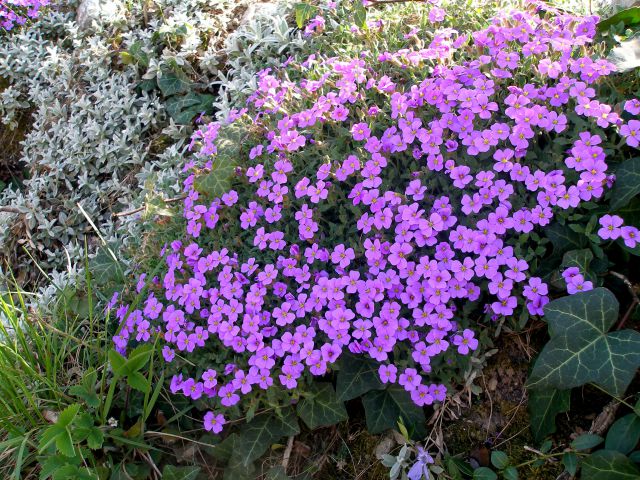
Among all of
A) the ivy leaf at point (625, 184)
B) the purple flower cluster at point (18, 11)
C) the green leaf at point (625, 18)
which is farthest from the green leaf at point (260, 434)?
the purple flower cluster at point (18, 11)

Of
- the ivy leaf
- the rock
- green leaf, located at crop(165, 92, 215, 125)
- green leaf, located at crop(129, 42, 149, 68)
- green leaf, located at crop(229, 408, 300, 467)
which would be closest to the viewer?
the ivy leaf

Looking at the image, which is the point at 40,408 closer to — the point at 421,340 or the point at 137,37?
the point at 421,340

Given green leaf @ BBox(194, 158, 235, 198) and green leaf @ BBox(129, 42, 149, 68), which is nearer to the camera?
green leaf @ BBox(194, 158, 235, 198)

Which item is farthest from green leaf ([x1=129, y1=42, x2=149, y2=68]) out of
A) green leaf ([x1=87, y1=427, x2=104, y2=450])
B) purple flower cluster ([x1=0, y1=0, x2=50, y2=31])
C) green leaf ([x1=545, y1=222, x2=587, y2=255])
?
green leaf ([x1=545, y1=222, x2=587, y2=255])

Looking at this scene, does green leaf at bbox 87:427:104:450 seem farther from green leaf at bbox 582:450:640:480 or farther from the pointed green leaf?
green leaf at bbox 582:450:640:480

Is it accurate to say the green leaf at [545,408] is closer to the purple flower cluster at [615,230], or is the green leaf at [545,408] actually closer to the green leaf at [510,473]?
the green leaf at [510,473]

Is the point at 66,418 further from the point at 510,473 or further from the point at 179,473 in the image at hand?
the point at 510,473

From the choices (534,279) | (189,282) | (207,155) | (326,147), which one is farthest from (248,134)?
(534,279)
